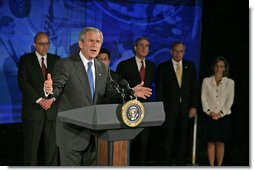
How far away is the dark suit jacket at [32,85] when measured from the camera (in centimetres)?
593

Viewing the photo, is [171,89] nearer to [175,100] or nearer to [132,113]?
[175,100]

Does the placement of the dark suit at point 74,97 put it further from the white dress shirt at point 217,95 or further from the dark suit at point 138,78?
the white dress shirt at point 217,95

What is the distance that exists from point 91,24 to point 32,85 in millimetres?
1190

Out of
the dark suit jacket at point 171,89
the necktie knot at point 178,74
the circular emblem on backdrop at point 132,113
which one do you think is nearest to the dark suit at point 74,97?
the circular emblem on backdrop at point 132,113

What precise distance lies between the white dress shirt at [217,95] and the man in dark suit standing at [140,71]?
770 mm

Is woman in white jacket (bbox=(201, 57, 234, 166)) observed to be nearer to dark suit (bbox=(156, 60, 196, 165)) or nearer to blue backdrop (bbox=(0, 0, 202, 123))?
dark suit (bbox=(156, 60, 196, 165))

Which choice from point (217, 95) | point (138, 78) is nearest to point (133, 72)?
point (138, 78)

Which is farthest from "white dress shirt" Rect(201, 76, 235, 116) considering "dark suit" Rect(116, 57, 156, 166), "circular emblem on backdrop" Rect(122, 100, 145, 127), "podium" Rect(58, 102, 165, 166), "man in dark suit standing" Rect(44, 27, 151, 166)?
"circular emblem on backdrop" Rect(122, 100, 145, 127)

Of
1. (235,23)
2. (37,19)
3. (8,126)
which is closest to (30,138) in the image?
(8,126)

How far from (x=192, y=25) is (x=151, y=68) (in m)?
1.02

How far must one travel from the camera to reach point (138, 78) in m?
6.30

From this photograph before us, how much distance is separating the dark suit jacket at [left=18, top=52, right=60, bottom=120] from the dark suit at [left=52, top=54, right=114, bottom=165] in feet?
6.72

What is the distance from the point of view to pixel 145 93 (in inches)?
143

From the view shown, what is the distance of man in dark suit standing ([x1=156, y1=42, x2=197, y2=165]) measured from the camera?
21.2 ft
